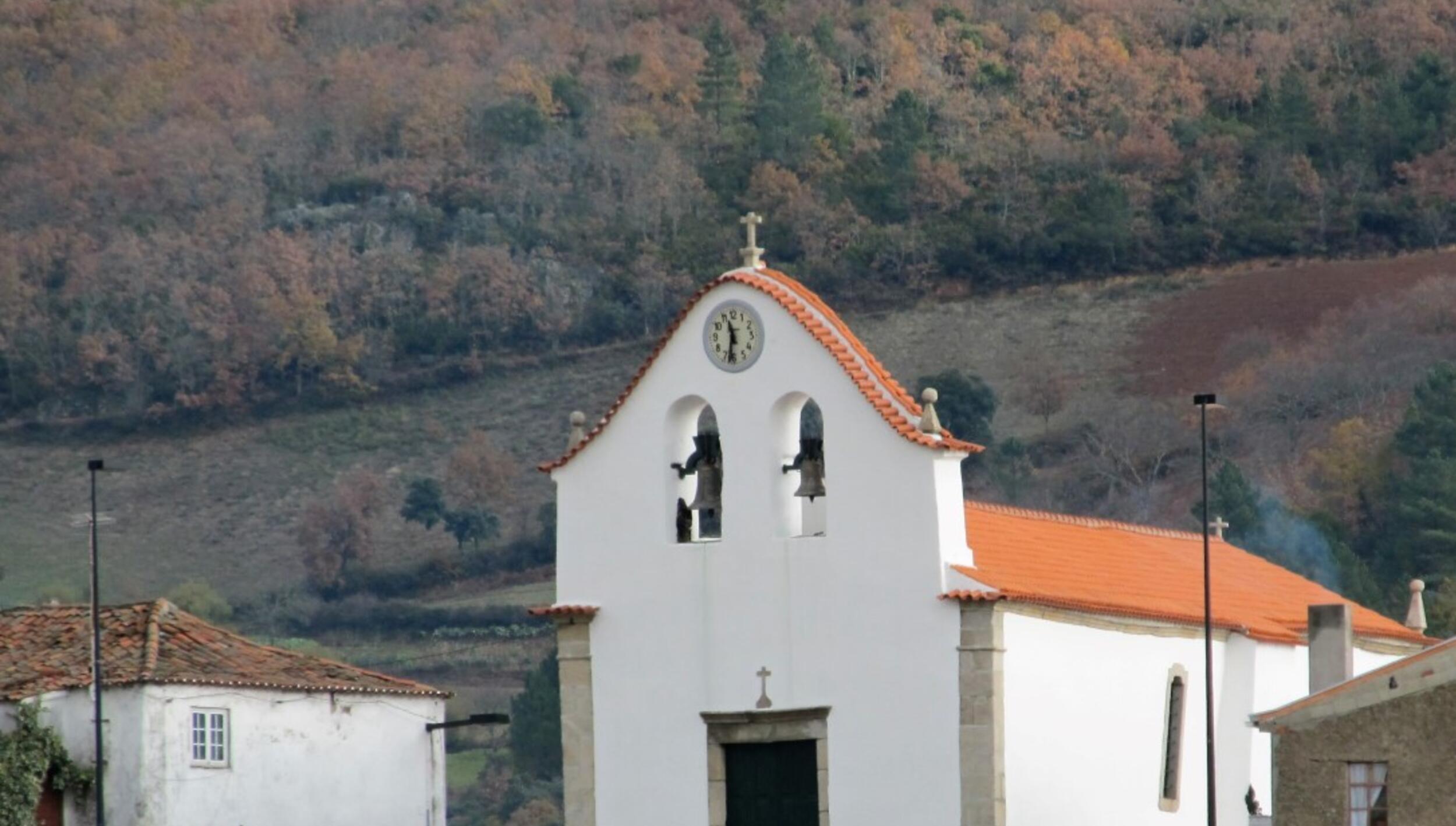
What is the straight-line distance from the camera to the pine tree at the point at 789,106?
18550 cm

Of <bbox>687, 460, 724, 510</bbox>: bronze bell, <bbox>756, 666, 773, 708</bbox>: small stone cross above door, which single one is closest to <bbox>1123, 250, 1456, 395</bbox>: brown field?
<bbox>687, 460, 724, 510</bbox>: bronze bell

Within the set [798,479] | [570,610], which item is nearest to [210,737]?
[570,610]

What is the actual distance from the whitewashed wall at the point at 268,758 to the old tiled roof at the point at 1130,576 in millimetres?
10543

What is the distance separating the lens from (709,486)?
1535 inches

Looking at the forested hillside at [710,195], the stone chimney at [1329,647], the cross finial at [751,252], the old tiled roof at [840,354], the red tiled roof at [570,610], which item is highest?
the forested hillside at [710,195]

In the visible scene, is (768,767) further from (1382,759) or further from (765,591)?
(1382,759)

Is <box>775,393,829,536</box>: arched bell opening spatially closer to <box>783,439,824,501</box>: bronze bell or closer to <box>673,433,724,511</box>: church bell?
<box>783,439,824,501</box>: bronze bell

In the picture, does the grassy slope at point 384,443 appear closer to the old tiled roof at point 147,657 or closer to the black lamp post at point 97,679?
the old tiled roof at point 147,657

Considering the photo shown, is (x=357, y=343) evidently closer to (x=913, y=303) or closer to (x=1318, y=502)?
(x=913, y=303)

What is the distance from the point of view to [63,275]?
18425 cm

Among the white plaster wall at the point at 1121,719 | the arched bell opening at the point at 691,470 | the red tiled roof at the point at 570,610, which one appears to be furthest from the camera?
the red tiled roof at the point at 570,610

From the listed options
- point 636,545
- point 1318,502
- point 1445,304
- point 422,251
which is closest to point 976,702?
point 636,545

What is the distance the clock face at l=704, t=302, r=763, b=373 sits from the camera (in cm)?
3862

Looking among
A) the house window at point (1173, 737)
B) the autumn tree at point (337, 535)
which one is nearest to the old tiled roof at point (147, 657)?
the house window at point (1173, 737)
